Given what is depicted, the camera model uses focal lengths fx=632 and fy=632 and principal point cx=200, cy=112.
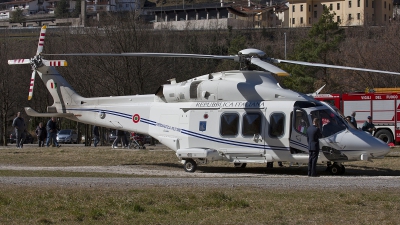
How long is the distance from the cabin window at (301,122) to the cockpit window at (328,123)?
0.27 meters

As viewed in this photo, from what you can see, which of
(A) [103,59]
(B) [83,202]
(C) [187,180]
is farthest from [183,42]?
(B) [83,202]

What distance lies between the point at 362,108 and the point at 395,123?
1.92 m

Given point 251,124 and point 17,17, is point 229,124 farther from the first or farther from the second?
point 17,17

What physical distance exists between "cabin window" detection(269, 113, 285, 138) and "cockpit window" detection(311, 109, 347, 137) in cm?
96

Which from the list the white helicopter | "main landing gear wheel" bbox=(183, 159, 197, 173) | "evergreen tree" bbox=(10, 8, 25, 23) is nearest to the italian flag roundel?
the white helicopter

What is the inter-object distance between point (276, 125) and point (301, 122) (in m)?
0.78

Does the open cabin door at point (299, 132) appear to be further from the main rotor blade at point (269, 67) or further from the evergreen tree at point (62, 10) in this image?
the evergreen tree at point (62, 10)

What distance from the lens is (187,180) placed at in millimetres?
16531

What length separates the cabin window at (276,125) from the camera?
63.9ft

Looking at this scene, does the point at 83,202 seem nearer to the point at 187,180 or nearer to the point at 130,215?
the point at 130,215

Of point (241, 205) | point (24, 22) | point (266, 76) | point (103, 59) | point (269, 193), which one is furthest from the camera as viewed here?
point (24, 22)

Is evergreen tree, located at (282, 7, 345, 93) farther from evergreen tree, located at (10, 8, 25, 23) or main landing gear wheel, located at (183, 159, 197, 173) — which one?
evergreen tree, located at (10, 8, 25, 23)

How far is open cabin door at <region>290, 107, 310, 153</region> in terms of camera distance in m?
19.2

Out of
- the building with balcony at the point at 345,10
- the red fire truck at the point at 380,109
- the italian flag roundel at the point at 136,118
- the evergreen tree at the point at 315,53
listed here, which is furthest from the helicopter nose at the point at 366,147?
the building with balcony at the point at 345,10
